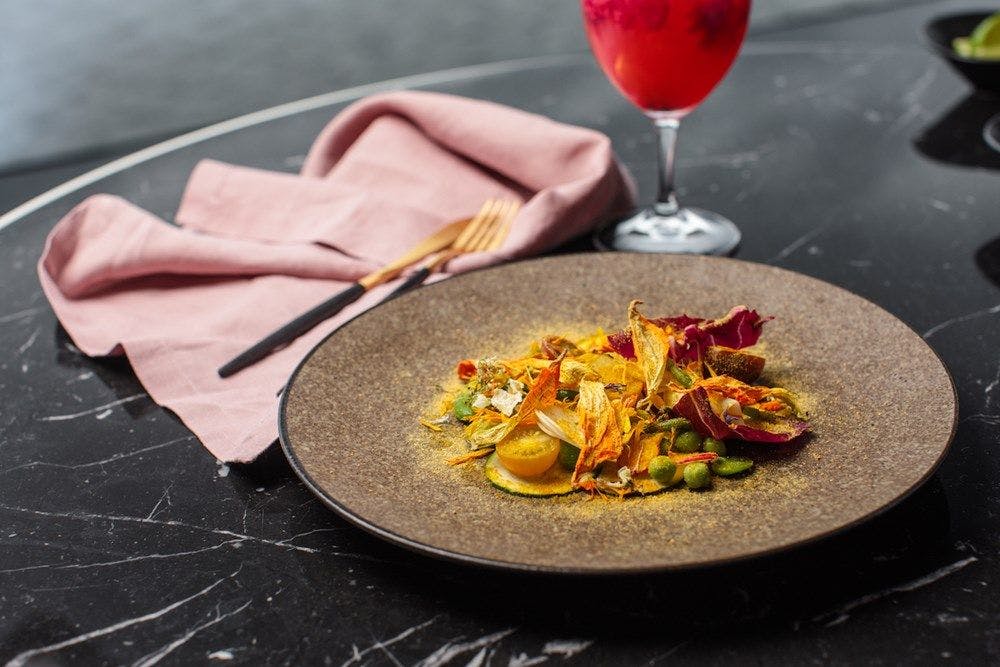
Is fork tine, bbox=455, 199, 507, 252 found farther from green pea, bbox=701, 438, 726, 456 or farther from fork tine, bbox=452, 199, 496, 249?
green pea, bbox=701, 438, 726, 456

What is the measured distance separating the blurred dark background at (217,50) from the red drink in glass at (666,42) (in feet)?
11.1

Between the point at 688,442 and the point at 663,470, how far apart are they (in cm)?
5

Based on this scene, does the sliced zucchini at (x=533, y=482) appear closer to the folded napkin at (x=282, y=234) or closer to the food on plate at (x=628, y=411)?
the food on plate at (x=628, y=411)

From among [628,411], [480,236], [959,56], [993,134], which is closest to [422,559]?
[628,411]

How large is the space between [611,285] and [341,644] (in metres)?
0.57

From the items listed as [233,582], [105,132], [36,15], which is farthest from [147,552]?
[36,15]

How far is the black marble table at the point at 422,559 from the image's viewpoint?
742 mm

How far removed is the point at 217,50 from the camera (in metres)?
5.14

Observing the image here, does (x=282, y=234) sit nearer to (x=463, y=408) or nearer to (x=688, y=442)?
(x=463, y=408)

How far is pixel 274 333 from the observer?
3.94 ft

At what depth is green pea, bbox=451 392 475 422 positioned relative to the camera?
951 millimetres

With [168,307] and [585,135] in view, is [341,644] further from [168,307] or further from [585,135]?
[585,135]

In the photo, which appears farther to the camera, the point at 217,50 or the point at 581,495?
the point at 217,50

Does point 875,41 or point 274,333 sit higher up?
point 274,333
